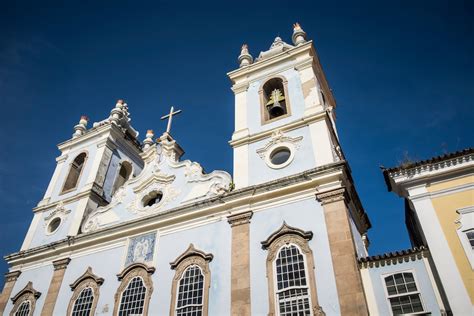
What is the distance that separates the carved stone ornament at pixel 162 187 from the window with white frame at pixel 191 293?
3.07 metres

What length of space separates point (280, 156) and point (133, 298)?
7.24 m

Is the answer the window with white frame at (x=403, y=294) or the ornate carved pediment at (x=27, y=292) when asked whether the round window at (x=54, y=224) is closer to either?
the ornate carved pediment at (x=27, y=292)

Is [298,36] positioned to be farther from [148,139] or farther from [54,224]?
[54,224]

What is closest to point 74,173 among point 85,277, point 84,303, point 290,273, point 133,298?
point 85,277

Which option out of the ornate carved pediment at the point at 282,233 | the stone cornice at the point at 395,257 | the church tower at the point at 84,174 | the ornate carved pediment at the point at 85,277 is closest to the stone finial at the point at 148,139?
the church tower at the point at 84,174

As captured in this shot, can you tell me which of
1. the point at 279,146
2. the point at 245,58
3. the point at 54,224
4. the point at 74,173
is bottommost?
the point at 54,224

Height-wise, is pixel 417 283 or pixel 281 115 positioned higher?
pixel 281 115

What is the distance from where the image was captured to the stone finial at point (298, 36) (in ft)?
61.5

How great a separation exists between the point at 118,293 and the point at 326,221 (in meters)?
7.73

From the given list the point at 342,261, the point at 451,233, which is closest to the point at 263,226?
the point at 342,261

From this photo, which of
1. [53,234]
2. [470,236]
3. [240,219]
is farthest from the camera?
[53,234]

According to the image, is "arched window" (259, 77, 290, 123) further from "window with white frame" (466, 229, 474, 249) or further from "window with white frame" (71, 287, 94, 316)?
"window with white frame" (71, 287, 94, 316)

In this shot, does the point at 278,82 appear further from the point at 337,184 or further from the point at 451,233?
the point at 451,233

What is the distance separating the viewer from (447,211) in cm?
1039
